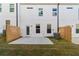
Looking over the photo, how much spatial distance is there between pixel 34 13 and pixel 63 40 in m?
0.40

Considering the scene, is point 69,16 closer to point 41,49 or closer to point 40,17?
point 40,17

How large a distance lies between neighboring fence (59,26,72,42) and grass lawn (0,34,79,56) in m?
0.05

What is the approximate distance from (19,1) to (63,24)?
19.8 inches

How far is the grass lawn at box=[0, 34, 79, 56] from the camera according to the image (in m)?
9.78

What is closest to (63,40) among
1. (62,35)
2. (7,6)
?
(62,35)

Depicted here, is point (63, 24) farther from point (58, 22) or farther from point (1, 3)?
point (1, 3)

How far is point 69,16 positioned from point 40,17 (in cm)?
29

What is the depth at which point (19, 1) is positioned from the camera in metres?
9.84

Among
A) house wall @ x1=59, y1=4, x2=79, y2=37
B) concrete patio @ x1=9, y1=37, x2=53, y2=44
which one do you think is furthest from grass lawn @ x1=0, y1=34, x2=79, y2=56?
house wall @ x1=59, y1=4, x2=79, y2=37

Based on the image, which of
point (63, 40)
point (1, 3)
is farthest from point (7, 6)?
point (63, 40)

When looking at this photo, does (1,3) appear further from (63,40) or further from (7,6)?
(63,40)

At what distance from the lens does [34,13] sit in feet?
32.3

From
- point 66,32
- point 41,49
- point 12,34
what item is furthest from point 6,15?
point 66,32

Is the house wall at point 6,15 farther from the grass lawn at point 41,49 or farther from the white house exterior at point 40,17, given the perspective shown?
the grass lawn at point 41,49
